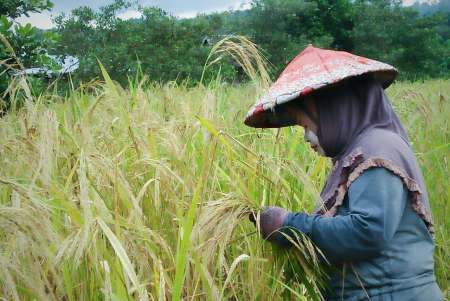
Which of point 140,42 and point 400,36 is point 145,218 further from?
point 400,36

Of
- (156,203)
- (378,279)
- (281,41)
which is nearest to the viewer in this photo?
(378,279)

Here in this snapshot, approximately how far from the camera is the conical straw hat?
1190mm

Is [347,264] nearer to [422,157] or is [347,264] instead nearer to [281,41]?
[422,157]

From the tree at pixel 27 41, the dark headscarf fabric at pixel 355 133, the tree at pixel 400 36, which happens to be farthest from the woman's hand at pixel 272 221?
the tree at pixel 400 36

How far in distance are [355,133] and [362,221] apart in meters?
0.29

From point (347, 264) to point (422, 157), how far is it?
1.15m

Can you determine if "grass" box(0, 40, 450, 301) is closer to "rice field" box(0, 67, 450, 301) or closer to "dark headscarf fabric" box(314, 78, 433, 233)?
"rice field" box(0, 67, 450, 301)

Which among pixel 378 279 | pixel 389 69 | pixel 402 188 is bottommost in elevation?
pixel 378 279

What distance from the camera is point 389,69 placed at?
1308 mm

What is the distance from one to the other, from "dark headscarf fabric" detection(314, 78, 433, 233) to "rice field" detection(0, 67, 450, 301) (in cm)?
12

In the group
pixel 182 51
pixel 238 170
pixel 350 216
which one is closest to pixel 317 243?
pixel 350 216

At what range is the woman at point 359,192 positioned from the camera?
3.59ft

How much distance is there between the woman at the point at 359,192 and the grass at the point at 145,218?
3.3 inches

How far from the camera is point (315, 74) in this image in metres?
1.25
